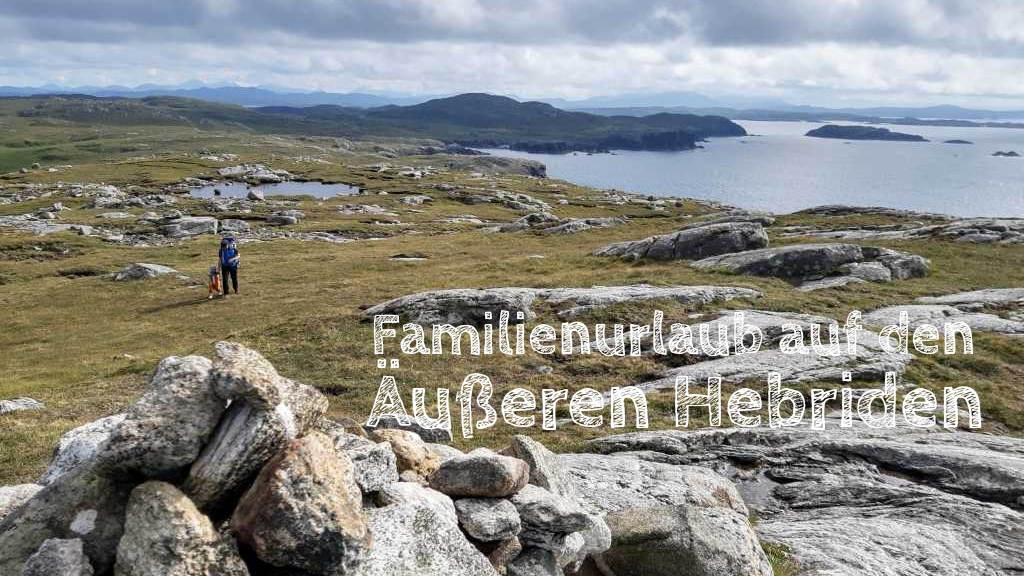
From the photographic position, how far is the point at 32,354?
36500 mm

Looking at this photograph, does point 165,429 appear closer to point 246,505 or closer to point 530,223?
point 246,505

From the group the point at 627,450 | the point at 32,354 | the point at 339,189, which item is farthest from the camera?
the point at 339,189

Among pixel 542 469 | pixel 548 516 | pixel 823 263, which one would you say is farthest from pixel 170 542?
pixel 823 263

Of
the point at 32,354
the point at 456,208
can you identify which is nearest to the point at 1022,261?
the point at 32,354

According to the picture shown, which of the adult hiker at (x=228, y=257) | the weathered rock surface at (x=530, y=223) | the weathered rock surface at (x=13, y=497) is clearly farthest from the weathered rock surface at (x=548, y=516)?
the weathered rock surface at (x=530, y=223)

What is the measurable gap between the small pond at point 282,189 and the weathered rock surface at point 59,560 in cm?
14220

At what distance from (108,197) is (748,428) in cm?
13552

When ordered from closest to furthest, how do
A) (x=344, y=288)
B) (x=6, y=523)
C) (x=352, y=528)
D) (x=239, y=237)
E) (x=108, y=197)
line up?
1. (x=352, y=528)
2. (x=6, y=523)
3. (x=344, y=288)
4. (x=239, y=237)
5. (x=108, y=197)

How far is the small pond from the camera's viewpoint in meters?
144

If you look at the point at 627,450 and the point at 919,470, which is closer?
the point at 919,470

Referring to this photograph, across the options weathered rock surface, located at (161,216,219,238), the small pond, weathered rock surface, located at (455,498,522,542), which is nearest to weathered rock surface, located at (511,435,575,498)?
weathered rock surface, located at (455,498,522,542)

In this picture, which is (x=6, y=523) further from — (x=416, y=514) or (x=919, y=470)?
(x=919, y=470)

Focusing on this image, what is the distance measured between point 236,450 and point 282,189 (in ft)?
547

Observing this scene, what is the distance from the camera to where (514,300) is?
36.9 m
